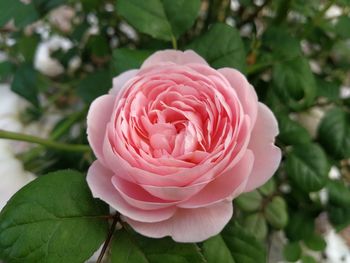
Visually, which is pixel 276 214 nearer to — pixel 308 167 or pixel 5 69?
pixel 308 167

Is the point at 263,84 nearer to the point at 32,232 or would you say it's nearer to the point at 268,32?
the point at 268,32

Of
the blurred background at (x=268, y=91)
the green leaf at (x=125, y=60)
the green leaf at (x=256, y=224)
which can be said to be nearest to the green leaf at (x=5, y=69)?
the blurred background at (x=268, y=91)

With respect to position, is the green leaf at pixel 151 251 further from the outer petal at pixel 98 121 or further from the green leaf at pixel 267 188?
the green leaf at pixel 267 188

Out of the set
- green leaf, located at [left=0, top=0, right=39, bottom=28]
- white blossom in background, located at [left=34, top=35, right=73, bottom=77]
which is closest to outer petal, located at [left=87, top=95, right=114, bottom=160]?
green leaf, located at [left=0, top=0, right=39, bottom=28]

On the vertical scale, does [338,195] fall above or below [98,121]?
below

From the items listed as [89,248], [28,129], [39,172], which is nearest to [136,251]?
[89,248]

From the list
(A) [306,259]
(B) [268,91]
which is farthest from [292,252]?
(B) [268,91]
